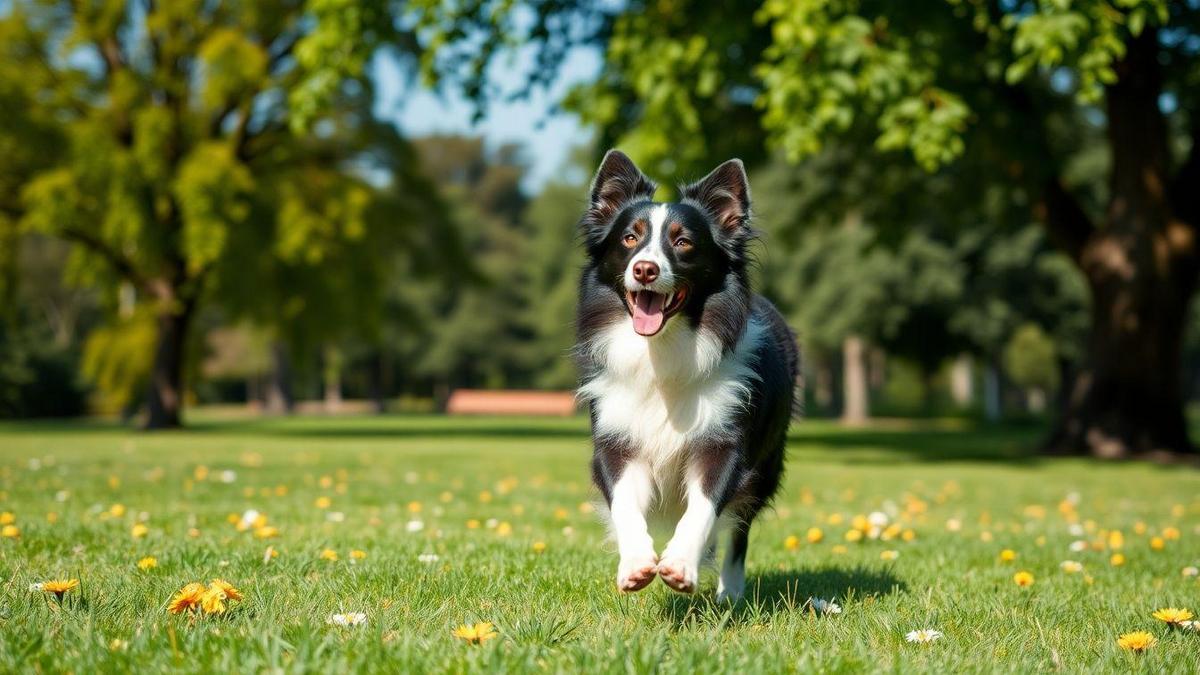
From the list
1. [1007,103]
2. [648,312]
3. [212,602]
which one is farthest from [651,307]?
[1007,103]

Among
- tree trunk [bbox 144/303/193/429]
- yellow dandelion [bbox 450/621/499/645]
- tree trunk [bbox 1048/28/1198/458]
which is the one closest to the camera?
yellow dandelion [bbox 450/621/499/645]

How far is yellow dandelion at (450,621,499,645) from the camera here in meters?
3.21

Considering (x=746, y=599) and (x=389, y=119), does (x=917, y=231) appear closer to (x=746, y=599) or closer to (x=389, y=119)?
(x=389, y=119)

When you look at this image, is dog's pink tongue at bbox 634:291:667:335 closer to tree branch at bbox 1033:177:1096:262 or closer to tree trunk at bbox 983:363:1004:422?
tree branch at bbox 1033:177:1096:262

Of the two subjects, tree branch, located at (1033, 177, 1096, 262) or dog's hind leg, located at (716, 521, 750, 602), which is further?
tree branch, located at (1033, 177, 1096, 262)

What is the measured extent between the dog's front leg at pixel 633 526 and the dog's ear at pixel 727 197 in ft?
3.50

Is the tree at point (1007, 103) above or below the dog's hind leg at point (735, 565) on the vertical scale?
above

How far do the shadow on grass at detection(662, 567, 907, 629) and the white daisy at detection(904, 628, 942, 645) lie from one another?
46 cm

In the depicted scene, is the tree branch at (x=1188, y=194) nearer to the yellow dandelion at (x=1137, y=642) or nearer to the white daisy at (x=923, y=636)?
the yellow dandelion at (x=1137, y=642)

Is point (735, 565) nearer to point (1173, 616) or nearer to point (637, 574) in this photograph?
point (637, 574)

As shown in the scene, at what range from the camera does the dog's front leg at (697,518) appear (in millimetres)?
3574

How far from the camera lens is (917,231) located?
3359 centimetres

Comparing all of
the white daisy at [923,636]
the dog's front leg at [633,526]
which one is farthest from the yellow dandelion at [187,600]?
the white daisy at [923,636]

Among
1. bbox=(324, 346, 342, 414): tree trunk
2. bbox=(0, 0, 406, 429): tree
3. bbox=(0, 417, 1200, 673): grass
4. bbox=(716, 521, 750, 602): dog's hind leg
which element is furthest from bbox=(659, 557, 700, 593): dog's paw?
bbox=(324, 346, 342, 414): tree trunk
